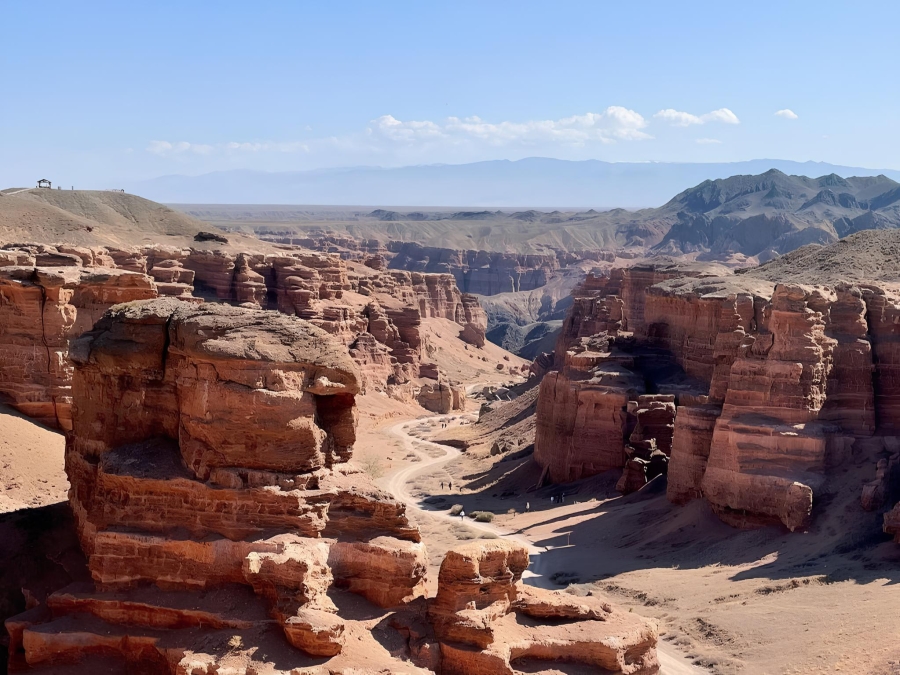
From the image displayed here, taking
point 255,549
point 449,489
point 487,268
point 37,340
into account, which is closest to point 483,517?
point 449,489

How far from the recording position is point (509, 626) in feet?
53.8

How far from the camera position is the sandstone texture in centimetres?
2877

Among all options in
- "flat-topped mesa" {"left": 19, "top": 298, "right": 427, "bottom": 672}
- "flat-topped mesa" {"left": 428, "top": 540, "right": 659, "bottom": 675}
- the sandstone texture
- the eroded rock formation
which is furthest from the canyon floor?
"flat-topped mesa" {"left": 428, "top": 540, "right": 659, "bottom": 675}

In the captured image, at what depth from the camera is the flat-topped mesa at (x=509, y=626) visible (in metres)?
15.6

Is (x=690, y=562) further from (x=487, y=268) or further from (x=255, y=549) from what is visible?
(x=487, y=268)

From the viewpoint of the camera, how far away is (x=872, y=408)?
99.0 feet

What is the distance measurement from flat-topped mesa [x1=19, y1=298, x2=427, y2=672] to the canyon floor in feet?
7.39

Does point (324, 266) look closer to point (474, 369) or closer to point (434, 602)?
point (474, 369)

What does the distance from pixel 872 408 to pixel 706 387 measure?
36.7ft

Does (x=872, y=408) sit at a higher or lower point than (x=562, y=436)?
higher

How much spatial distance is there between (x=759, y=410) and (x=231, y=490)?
17.5 meters

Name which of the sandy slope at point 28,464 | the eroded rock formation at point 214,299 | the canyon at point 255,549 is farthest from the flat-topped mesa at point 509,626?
the eroded rock formation at point 214,299

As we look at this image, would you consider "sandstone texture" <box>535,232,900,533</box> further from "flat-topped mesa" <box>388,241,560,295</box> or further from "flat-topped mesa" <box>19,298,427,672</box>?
"flat-topped mesa" <box>388,241,560,295</box>

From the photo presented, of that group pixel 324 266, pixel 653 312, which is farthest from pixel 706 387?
pixel 324 266
